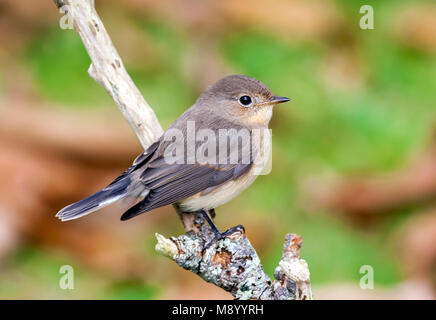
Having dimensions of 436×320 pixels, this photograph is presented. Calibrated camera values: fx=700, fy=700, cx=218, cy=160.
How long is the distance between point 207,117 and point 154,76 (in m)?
2.31

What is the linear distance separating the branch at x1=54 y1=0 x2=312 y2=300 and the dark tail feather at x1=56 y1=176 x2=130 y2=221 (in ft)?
0.80

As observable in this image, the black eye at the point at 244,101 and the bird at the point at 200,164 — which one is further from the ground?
the black eye at the point at 244,101

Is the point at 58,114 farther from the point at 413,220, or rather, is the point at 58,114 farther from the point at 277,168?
the point at 413,220

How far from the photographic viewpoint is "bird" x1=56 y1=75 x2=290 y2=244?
3229mm

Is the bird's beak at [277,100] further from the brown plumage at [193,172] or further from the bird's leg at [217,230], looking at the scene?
the bird's leg at [217,230]

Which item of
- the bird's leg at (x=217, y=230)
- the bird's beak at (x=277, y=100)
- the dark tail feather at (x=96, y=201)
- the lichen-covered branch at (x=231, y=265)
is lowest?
the lichen-covered branch at (x=231, y=265)

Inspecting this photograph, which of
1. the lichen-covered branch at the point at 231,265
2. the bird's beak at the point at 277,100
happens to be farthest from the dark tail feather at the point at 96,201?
the bird's beak at the point at 277,100

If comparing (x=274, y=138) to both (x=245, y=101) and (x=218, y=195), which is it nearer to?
(x=245, y=101)

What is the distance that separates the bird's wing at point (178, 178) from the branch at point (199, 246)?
0.16 metres

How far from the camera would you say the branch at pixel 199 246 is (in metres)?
2.60

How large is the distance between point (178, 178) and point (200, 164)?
14cm

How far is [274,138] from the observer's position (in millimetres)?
5312

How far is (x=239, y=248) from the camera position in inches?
113

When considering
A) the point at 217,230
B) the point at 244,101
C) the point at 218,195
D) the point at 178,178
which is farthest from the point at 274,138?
the point at 217,230
